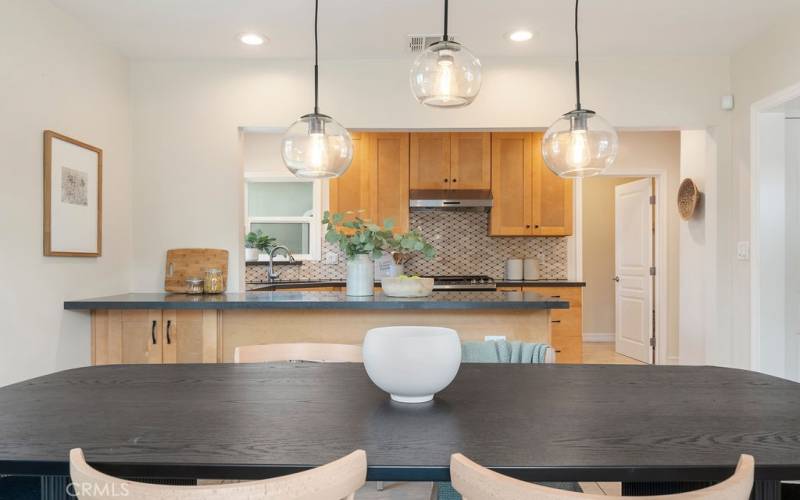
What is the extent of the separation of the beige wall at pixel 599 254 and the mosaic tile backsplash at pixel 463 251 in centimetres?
168

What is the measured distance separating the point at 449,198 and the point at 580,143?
3.06m

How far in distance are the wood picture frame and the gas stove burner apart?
2.60 metres

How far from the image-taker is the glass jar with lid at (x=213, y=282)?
3.20m

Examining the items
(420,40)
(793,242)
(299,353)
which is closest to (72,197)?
(299,353)

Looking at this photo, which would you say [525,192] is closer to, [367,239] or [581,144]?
Result: [367,239]

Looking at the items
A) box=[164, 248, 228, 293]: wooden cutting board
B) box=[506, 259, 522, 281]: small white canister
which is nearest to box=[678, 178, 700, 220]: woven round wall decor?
Answer: box=[506, 259, 522, 281]: small white canister

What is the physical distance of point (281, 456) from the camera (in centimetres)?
83

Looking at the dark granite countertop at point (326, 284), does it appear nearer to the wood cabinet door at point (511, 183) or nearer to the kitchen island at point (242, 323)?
the wood cabinet door at point (511, 183)

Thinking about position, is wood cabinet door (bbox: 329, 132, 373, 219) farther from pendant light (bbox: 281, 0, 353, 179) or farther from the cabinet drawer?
pendant light (bbox: 281, 0, 353, 179)

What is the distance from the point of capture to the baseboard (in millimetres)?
6734

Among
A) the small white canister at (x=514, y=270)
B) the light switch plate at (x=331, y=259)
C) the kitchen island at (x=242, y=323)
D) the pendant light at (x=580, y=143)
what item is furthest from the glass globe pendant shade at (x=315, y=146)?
the small white canister at (x=514, y=270)

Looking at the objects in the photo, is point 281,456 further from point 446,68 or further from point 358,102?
point 358,102

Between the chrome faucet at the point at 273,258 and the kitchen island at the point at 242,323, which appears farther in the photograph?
the chrome faucet at the point at 273,258

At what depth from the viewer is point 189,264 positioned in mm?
3412
